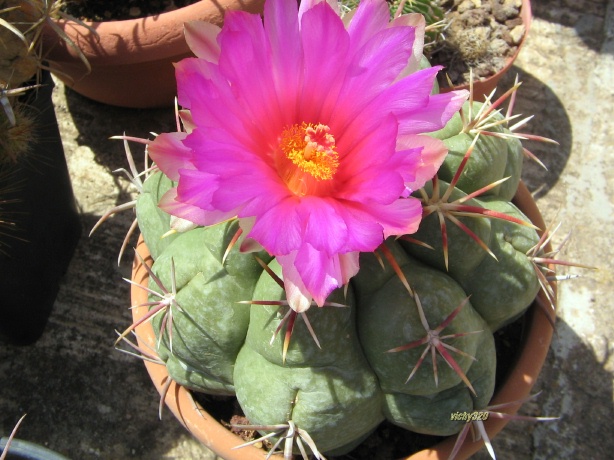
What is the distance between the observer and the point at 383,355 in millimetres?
776

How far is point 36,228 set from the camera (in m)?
1.33

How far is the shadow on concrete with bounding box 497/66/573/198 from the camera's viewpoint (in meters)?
1.64

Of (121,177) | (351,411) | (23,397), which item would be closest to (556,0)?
(121,177)

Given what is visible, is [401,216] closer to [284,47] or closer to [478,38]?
[284,47]

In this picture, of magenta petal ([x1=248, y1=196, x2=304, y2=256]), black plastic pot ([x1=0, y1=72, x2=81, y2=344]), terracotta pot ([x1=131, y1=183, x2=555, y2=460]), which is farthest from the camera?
black plastic pot ([x1=0, y1=72, x2=81, y2=344])

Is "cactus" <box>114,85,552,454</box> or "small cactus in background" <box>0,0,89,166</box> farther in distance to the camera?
"small cactus in background" <box>0,0,89,166</box>

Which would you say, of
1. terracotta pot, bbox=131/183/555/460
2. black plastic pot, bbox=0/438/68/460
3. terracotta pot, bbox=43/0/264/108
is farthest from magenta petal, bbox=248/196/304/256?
terracotta pot, bbox=43/0/264/108

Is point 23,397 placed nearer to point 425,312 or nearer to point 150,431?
point 150,431

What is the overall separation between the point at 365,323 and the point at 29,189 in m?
0.78

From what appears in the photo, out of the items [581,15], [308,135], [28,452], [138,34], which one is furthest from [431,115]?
[581,15]

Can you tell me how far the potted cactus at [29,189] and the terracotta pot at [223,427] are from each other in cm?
30

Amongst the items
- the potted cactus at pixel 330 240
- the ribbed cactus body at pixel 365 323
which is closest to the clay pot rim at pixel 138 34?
the potted cactus at pixel 330 240

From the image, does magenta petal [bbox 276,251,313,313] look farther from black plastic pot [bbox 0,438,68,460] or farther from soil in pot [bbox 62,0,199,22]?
soil in pot [bbox 62,0,199,22]

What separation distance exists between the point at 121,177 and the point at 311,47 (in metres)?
1.05
